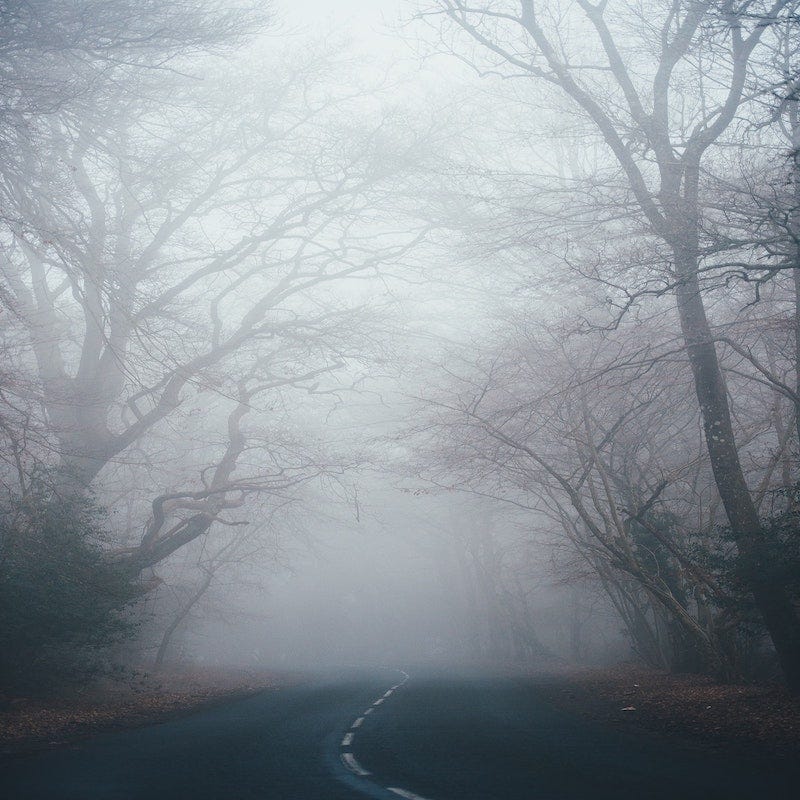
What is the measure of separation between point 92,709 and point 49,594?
247 cm

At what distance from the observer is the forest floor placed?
11.0m

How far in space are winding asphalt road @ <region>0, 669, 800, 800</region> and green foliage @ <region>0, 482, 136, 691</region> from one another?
13.3 ft

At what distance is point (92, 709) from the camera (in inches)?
568

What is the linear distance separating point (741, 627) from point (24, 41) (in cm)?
1542

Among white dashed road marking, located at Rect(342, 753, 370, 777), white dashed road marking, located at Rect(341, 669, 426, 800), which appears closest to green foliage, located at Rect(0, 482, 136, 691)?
white dashed road marking, located at Rect(341, 669, 426, 800)

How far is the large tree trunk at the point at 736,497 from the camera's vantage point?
1207 cm

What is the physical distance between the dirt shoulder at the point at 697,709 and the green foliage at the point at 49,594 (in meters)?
9.70

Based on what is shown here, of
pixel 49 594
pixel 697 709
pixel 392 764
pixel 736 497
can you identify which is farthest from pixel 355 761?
pixel 49 594

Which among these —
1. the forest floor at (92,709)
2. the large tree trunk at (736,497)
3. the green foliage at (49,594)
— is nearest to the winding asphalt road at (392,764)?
the forest floor at (92,709)

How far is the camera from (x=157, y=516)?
1845 cm

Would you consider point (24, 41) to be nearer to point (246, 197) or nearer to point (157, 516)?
point (246, 197)

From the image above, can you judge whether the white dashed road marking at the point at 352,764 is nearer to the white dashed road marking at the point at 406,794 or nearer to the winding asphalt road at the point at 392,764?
the winding asphalt road at the point at 392,764

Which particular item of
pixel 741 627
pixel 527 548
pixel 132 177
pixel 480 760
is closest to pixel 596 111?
pixel 132 177

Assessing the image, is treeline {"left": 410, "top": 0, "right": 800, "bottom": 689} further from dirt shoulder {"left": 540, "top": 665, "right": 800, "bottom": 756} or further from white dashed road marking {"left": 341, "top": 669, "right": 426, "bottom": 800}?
white dashed road marking {"left": 341, "top": 669, "right": 426, "bottom": 800}
